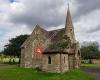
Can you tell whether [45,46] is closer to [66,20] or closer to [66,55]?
[66,55]

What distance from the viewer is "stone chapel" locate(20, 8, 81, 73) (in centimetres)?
4588

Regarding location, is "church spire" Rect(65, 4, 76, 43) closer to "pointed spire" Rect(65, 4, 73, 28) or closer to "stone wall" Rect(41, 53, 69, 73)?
"pointed spire" Rect(65, 4, 73, 28)

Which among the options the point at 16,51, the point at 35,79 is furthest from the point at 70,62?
the point at 16,51

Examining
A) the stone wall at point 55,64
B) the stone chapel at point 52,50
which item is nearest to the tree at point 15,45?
the stone chapel at point 52,50

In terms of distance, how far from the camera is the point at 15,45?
289 feet

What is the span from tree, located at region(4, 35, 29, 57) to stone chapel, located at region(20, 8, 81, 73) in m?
34.5

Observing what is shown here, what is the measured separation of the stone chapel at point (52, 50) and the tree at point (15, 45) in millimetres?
34493

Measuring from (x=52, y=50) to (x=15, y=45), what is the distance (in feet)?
147

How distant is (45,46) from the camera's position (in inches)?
1969

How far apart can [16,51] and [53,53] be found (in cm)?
4452

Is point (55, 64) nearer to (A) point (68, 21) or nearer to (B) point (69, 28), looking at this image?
(B) point (69, 28)

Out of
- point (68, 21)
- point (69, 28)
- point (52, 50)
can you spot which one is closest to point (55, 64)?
point (52, 50)

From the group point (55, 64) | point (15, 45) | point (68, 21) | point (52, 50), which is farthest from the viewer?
point (15, 45)

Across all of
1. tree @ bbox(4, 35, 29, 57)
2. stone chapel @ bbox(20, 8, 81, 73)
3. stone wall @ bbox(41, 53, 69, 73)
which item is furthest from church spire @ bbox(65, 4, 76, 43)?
tree @ bbox(4, 35, 29, 57)
